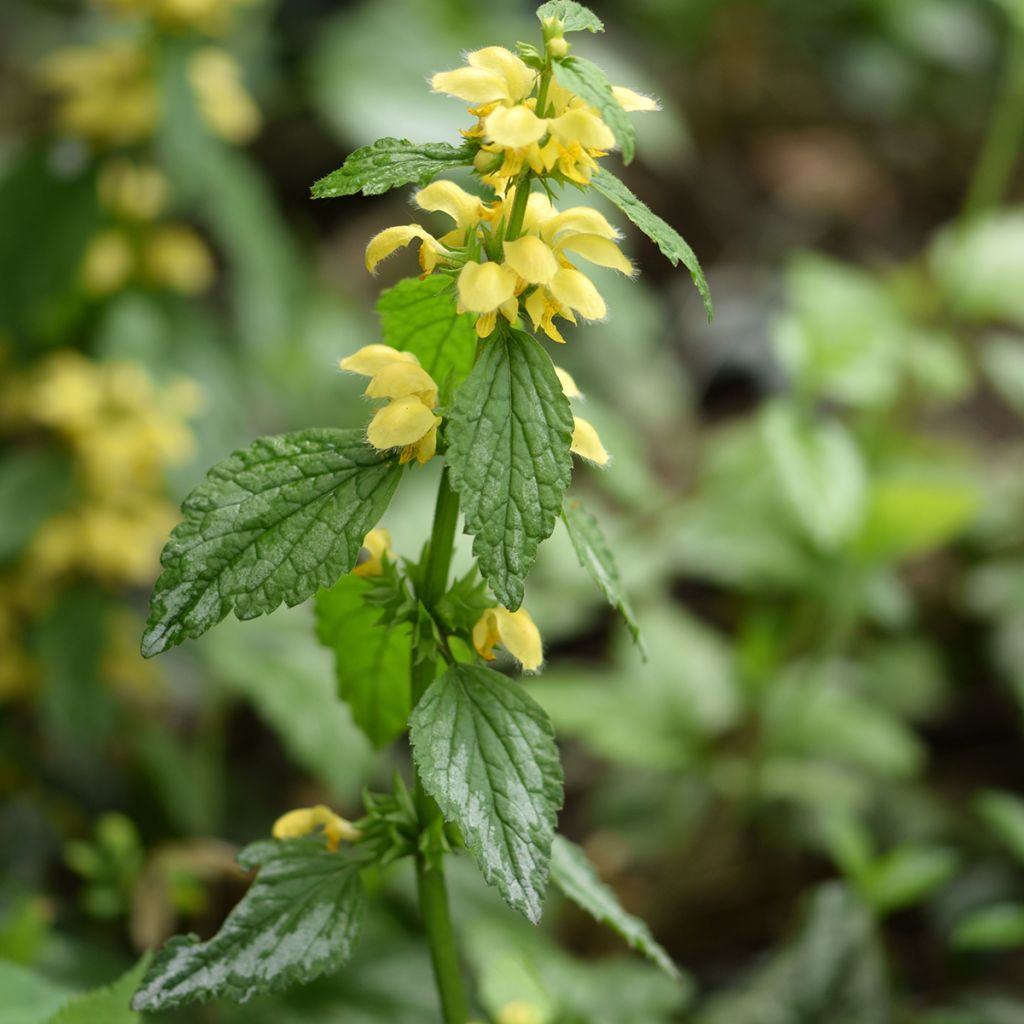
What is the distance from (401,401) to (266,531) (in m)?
0.12

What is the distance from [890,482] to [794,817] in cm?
65

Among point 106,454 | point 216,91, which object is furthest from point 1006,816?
point 216,91

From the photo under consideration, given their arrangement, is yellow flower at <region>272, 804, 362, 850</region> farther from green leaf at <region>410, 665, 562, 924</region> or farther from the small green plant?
green leaf at <region>410, 665, 562, 924</region>

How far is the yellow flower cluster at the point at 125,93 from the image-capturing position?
1.86 metres

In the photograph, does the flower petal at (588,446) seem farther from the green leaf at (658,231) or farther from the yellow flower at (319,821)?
the yellow flower at (319,821)

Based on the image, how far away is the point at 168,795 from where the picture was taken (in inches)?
73.2

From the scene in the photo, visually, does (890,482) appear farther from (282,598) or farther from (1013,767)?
(282,598)

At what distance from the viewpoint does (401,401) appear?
735 millimetres

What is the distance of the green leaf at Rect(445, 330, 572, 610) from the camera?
0.66m

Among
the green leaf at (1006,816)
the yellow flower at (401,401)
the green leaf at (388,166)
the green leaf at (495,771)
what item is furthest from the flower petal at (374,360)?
the green leaf at (1006,816)

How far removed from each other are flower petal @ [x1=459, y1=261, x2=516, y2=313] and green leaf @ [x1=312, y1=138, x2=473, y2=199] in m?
0.06

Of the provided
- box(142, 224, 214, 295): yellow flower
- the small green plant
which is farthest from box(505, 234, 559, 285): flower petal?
box(142, 224, 214, 295): yellow flower

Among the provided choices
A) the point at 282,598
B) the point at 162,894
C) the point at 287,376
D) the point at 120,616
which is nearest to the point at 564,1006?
the point at 162,894

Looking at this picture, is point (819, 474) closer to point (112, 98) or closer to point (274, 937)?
point (274, 937)
